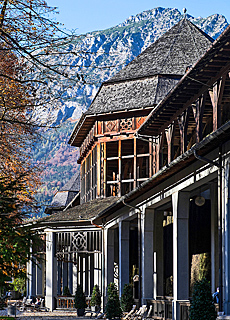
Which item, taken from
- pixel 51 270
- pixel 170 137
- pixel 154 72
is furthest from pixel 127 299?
pixel 154 72

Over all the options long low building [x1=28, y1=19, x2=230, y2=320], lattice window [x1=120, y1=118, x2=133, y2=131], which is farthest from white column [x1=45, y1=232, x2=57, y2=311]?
lattice window [x1=120, y1=118, x2=133, y2=131]

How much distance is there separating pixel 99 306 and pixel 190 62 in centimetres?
1366

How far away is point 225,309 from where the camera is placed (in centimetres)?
1429

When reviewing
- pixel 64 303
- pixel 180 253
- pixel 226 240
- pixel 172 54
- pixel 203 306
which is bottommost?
pixel 64 303

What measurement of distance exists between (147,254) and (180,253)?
4.78 metres

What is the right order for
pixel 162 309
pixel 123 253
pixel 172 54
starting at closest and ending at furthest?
pixel 162 309 < pixel 123 253 < pixel 172 54

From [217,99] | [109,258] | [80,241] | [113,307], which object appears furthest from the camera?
[80,241]

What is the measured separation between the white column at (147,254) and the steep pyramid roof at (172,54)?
42.1 feet

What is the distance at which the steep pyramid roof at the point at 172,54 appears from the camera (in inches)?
1372

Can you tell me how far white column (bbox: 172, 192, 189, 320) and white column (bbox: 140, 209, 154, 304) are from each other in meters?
4.59

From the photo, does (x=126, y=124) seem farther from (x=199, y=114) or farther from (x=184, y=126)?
(x=199, y=114)

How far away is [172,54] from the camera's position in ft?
117

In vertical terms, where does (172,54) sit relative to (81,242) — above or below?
above

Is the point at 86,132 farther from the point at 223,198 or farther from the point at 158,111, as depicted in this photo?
the point at 223,198
